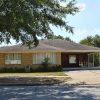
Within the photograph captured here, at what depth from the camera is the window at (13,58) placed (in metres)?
48.2

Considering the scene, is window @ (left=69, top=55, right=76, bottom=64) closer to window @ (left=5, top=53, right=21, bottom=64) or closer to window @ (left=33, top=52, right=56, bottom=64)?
window @ (left=33, top=52, right=56, bottom=64)

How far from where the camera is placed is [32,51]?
47188 millimetres

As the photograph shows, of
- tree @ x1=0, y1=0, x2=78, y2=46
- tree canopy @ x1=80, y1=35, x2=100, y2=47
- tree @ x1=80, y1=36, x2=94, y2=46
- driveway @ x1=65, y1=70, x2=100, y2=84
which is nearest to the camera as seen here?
tree @ x1=0, y1=0, x2=78, y2=46

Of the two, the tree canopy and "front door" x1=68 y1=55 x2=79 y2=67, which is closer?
"front door" x1=68 y1=55 x2=79 y2=67

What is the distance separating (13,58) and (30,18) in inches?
1002

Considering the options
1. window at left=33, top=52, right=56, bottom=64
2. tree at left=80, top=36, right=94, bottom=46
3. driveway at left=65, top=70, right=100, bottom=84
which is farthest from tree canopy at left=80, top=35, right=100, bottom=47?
driveway at left=65, top=70, right=100, bottom=84

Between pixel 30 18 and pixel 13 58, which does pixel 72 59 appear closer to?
pixel 13 58

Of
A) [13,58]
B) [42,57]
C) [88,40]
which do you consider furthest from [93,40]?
[13,58]

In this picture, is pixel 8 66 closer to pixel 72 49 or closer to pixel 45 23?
pixel 72 49

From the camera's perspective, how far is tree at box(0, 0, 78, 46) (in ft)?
73.8

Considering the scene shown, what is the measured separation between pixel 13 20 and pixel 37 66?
80.7 ft

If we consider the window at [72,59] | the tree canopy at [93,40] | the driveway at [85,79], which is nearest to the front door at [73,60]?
the window at [72,59]

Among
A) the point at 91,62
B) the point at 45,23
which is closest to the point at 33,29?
the point at 45,23

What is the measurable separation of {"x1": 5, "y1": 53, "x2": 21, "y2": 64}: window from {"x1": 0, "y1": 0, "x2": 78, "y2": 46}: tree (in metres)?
16.8
